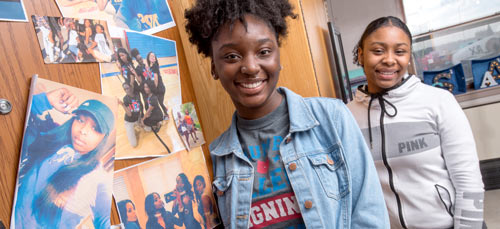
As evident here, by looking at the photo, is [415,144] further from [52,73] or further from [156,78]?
[52,73]

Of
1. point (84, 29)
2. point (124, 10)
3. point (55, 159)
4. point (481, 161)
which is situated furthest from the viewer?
point (481, 161)

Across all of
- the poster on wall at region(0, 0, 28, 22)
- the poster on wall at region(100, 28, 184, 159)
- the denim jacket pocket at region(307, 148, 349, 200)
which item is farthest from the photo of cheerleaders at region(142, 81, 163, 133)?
the denim jacket pocket at region(307, 148, 349, 200)

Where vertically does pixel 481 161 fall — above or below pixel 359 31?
below

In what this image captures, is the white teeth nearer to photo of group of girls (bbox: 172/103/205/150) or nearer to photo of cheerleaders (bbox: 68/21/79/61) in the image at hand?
photo of group of girls (bbox: 172/103/205/150)

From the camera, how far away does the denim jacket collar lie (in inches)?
38.9

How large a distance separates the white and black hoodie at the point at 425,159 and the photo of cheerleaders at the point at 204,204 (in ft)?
2.24

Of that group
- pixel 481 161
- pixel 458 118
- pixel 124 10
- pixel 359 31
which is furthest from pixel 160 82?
pixel 359 31

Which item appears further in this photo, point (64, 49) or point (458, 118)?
point (458, 118)

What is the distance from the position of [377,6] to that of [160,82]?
3852 millimetres

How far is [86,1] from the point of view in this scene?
811mm

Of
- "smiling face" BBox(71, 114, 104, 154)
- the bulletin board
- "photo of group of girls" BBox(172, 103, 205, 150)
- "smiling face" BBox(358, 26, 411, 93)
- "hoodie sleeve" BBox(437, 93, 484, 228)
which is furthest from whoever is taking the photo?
"smiling face" BBox(358, 26, 411, 93)

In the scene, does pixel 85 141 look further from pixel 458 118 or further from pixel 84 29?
pixel 458 118

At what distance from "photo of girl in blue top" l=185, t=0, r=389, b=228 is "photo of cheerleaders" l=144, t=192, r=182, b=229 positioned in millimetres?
184

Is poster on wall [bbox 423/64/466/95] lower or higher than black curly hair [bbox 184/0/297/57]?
lower
